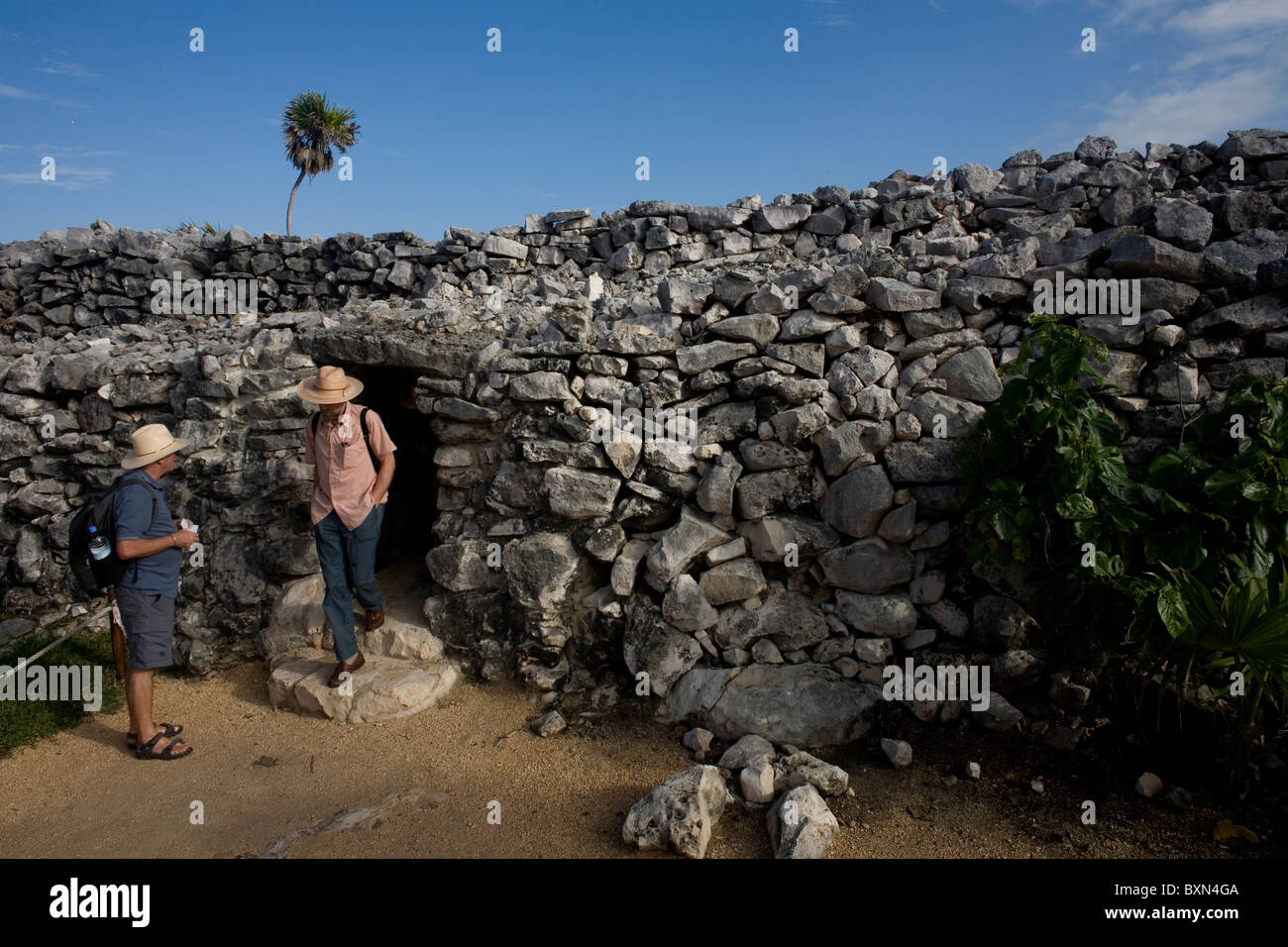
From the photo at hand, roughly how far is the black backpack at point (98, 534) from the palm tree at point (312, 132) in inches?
724

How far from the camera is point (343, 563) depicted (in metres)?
5.77

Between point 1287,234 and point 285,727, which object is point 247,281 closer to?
point 285,727

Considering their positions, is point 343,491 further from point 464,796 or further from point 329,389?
point 464,796

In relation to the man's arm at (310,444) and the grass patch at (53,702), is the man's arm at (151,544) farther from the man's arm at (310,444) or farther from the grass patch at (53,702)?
the grass patch at (53,702)

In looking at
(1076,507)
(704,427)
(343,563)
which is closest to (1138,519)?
(1076,507)

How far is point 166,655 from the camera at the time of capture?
5359 mm

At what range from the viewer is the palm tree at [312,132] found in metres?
21.1

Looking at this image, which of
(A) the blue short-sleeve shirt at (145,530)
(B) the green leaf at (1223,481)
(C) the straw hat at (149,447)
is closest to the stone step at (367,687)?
(A) the blue short-sleeve shirt at (145,530)

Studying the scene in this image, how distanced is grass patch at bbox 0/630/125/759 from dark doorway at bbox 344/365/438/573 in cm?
226

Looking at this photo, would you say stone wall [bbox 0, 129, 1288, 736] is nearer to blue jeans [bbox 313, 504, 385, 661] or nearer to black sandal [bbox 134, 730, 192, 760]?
blue jeans [bbox 313, 504, 385, 661]

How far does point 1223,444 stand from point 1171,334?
91 centimetres

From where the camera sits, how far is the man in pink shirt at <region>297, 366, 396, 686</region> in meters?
5.60

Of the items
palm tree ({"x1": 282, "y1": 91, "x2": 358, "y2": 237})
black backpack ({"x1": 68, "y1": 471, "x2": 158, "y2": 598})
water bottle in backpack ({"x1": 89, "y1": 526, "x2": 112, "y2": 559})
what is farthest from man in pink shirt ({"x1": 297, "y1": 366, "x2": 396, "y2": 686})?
palm tree ({"x1": 282, "y1": 91, "x2": 358, "y2": 237})

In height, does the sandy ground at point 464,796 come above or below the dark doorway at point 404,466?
below
